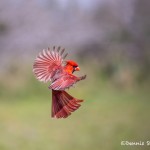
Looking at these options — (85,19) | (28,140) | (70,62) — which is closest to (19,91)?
(28,140)

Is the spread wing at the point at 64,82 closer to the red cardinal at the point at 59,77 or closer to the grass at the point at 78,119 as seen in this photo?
the red cardinal at the point at 59,77

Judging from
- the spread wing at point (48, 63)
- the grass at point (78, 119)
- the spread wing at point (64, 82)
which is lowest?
the spread wing at point (64, 82)

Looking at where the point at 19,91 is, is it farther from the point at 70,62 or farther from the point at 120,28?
the point at 70,62

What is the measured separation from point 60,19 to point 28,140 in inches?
369

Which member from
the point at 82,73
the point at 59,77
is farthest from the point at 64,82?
the point at 82,73

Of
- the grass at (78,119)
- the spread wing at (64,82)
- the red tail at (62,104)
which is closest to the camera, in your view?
the spread wing at (64,82)

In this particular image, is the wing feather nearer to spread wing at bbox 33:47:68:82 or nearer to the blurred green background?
spread wing at bbox 33:47:68:82

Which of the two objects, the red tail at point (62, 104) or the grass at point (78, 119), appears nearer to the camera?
the red tail at point (62, 104)

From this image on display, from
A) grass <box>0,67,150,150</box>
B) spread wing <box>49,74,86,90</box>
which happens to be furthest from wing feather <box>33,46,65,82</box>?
grass <box>0,67,150,150</box>

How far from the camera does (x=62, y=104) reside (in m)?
2.88

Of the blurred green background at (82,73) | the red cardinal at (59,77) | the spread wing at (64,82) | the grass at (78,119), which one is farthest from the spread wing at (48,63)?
the blurred green background at (82,73)

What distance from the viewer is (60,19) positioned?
17.4 meters

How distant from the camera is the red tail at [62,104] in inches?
112

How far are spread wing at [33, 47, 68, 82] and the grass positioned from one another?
432 centimetres
